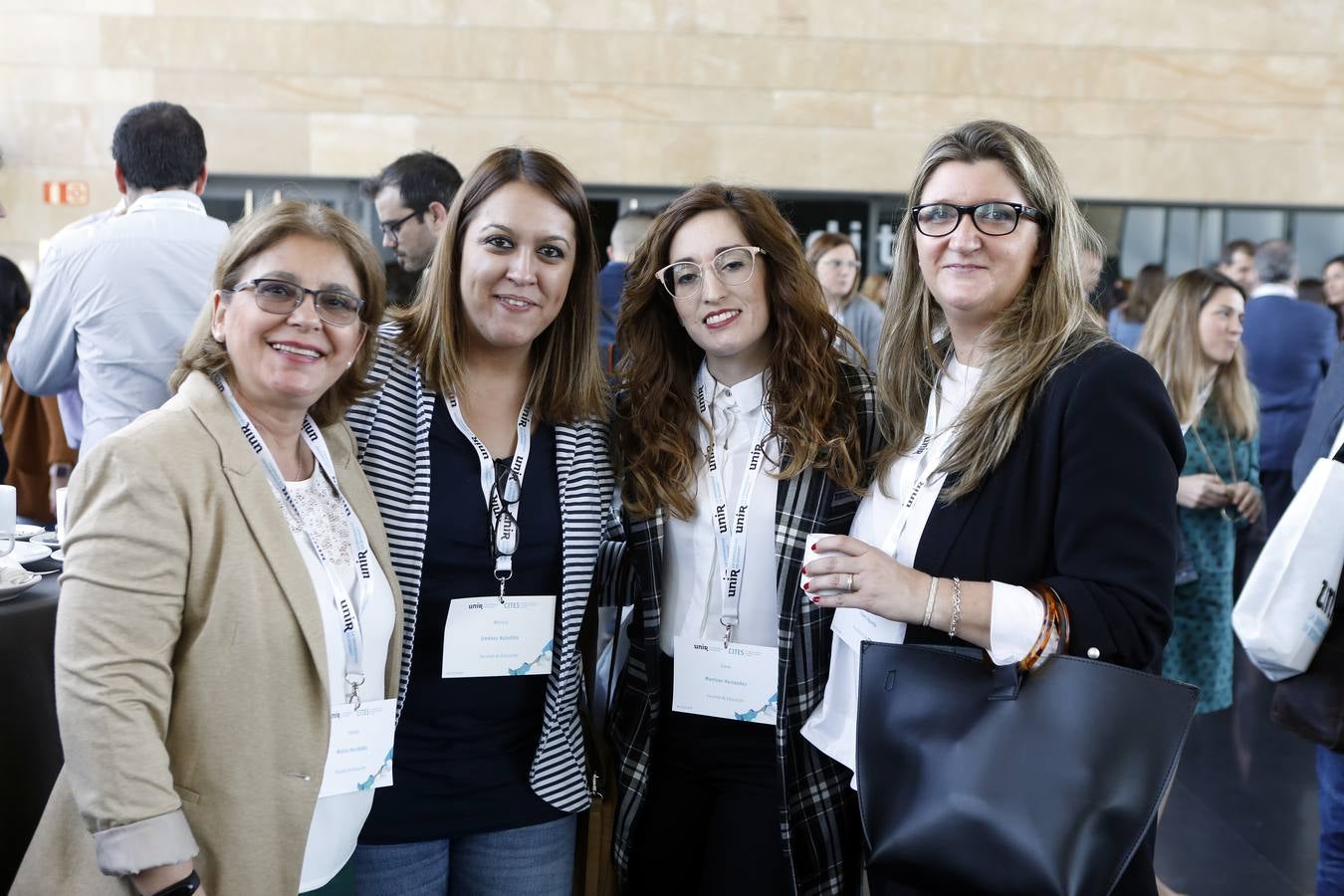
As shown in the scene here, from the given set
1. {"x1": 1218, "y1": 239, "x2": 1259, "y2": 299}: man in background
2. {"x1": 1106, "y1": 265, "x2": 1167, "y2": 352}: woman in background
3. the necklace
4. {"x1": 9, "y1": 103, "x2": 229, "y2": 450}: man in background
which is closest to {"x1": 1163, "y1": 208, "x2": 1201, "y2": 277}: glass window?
{"x1": 1218, "y1": 239, "x2": 1259, "y2": 299}: man in background

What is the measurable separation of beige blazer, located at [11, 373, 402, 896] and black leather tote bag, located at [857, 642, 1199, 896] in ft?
2.98

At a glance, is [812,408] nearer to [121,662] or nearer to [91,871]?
[121,662]

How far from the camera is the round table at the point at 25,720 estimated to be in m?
2.26

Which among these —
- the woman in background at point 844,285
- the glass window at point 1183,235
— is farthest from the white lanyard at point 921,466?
the glass window at point 1183,235

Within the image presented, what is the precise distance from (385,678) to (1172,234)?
11.0m

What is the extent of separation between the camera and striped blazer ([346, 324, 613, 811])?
2023mm

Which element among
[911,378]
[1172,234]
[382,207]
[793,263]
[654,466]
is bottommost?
[654,466]

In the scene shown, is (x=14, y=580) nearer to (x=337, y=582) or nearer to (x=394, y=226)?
(x=337, y=582)

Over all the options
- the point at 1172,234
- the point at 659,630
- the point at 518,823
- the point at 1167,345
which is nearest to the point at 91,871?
the point at 518,823

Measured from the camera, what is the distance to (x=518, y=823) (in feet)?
6.93

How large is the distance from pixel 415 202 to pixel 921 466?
9.78 feet

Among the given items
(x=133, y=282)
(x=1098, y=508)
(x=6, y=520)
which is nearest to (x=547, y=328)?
(x=1098, y=508)

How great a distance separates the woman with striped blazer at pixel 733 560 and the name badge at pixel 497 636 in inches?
8.7

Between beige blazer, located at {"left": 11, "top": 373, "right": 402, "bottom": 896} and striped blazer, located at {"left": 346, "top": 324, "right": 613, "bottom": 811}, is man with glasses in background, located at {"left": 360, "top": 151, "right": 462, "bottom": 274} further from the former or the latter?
beige blazer, located at {"left": 11, "top": 373, "right": 402, "bottom": 896}
